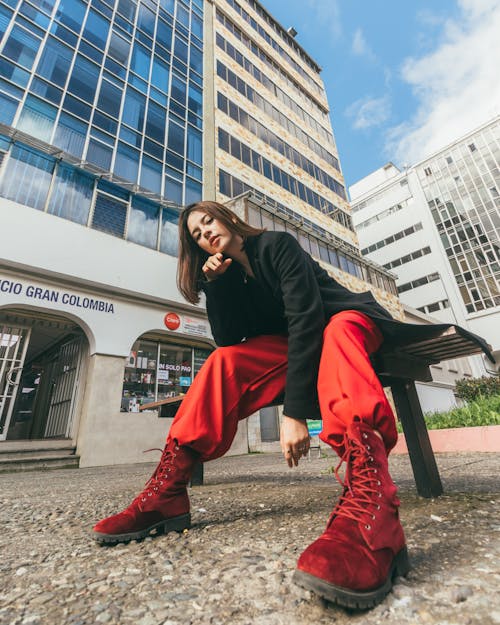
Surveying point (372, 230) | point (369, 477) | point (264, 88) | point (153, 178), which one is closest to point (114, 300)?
point (153, 178)

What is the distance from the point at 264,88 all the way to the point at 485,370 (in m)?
29.7

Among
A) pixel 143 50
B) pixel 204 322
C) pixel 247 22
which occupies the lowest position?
pixel 204 322

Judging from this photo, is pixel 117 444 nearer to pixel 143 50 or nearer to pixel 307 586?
pixel 307 586

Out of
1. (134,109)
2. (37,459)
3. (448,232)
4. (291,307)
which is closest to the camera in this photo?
(291,307)

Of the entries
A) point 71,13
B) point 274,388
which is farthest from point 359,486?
point 71,13

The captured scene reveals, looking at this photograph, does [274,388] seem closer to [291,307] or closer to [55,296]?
[291,307]

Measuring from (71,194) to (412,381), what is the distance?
33.7 feet

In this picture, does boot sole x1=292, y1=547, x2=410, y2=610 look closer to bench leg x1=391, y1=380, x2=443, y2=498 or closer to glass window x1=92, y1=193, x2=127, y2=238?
bench leg x1=391, y1=380, x2=443, y2=498

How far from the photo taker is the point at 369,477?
100 centimetres

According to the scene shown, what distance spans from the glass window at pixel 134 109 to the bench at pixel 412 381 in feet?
43.3

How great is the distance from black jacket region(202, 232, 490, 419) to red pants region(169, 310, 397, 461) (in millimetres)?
73

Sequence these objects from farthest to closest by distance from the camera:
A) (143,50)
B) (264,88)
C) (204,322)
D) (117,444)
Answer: (264,88), (143,50), (204,322), (117,444)

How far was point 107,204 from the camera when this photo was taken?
998cm

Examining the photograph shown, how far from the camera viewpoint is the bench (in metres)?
1.76
